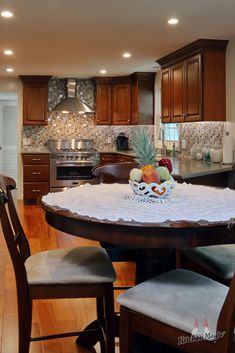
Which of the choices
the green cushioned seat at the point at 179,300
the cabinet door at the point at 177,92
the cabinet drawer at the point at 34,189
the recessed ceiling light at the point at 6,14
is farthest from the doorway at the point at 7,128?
the green cushioned seat at the point at 179,300

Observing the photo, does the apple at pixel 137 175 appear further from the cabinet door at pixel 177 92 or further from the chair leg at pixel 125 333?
the cabinet door at pixel 177 92

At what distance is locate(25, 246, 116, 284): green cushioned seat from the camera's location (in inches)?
77.0

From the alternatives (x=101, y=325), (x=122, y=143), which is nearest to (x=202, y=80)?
(x=122, y=143)

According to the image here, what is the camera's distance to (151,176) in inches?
87.6

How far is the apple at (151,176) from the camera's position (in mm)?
2213

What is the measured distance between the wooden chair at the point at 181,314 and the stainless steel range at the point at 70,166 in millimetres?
6021

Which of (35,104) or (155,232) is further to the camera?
(35,104)

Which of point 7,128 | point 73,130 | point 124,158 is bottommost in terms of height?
point 124,158

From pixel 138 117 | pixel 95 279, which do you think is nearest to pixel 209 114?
pixel 138 117

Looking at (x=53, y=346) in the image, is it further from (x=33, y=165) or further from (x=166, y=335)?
(x=33, y=165)

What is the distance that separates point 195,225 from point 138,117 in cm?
607

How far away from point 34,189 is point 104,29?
3945 mm

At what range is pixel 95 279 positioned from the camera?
1.95m

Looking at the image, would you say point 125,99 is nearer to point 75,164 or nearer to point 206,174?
point 75,164
